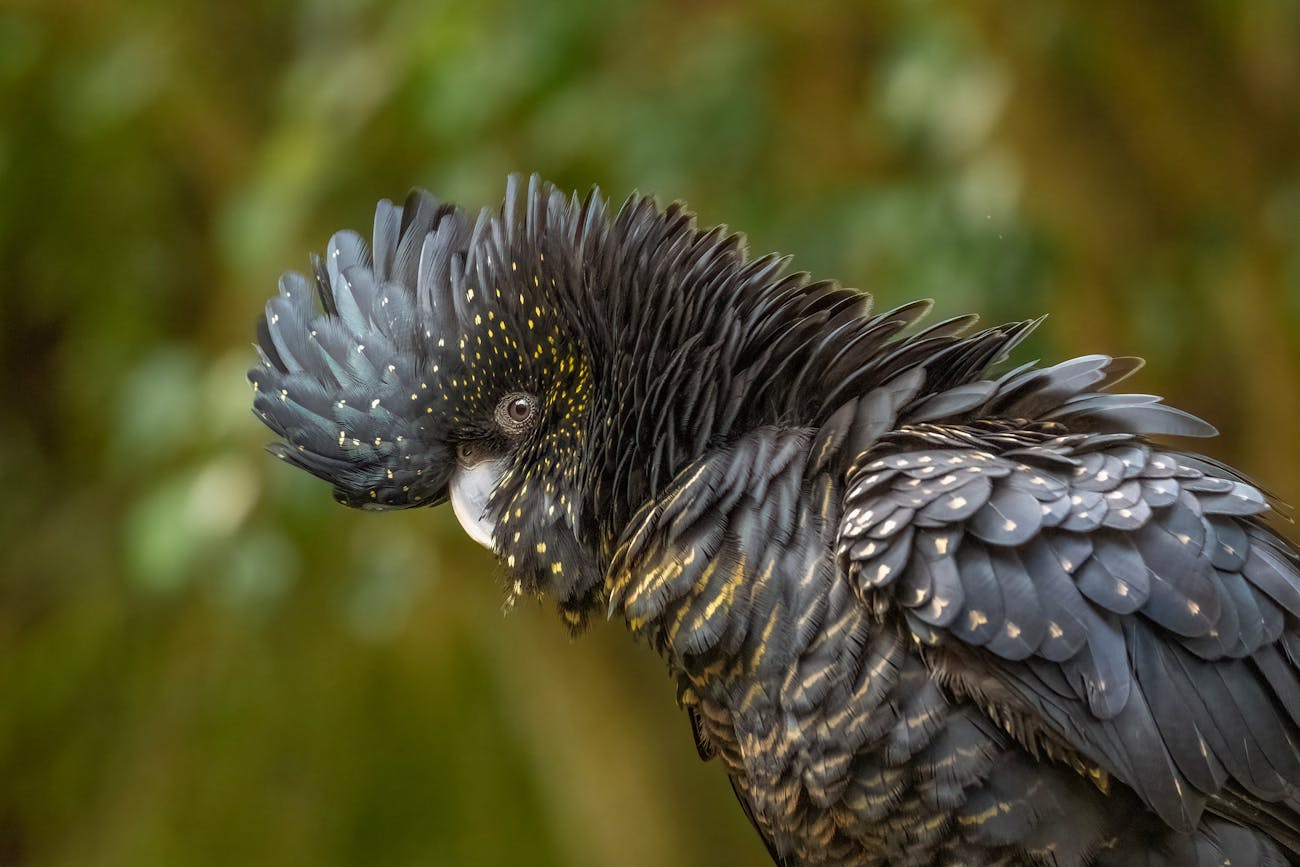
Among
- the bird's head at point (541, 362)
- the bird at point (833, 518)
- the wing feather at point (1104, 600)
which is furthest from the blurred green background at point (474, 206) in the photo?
the wing feather at point (1104, 600)

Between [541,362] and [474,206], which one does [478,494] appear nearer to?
[541,362]

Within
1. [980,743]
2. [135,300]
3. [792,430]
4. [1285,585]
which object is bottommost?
[135,300]

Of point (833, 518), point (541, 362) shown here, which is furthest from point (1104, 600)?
point (541, 362)

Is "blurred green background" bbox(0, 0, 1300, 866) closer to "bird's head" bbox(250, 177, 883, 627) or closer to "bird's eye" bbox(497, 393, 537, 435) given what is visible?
"bird's head" bbox(250, 177, 883, 627)

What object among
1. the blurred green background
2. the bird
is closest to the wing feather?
the bird

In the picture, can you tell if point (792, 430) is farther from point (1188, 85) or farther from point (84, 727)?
point (84, 727)

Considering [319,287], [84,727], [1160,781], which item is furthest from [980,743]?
[84,727]

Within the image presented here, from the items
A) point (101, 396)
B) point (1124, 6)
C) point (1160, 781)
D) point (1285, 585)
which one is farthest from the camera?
point (101, 396)

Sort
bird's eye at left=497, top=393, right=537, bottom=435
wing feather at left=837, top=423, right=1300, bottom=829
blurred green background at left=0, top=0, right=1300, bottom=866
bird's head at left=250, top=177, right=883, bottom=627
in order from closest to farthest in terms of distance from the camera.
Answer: wing feather at left=837, top=423, right=1300, bottom=829 → bird's head at left=250, top=177, right=883, bottom=627 → bird's eye at left=497, top=393, right=537, bottom=435 → blurred green background at left=0, top=0, right=1300, bottom=866
